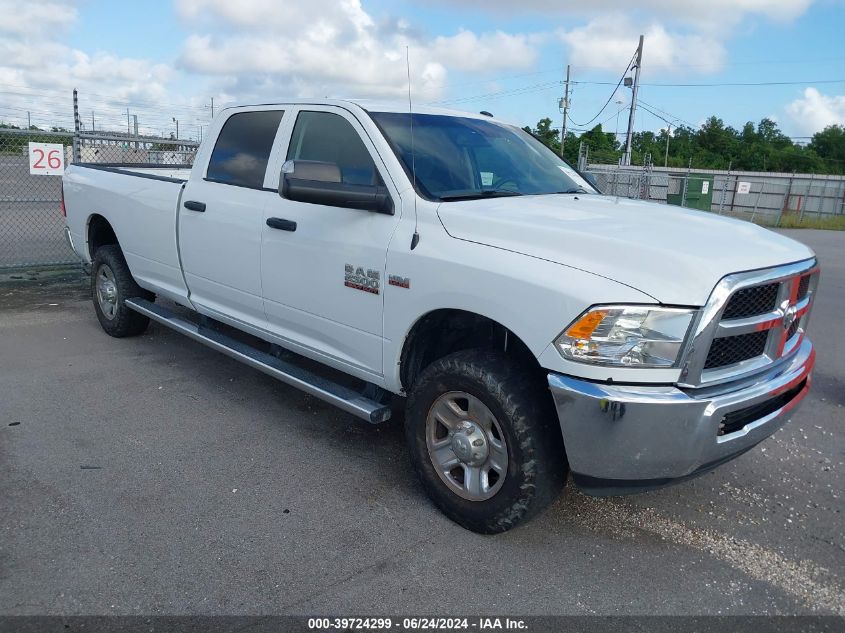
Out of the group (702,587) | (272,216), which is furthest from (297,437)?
(702,587)

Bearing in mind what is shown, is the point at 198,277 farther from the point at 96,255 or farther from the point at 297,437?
the point at 96,255

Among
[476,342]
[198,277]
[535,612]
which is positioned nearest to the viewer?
[535,612]

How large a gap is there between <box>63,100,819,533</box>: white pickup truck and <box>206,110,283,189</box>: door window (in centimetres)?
2

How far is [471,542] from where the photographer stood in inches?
135

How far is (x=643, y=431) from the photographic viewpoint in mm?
2814

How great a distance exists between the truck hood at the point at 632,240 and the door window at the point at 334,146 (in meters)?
0.68

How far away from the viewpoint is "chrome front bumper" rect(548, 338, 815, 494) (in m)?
2.80

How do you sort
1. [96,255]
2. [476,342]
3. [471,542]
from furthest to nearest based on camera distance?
[96,255] < [476,342] < [471,542]

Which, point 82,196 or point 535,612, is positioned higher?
point 82,196

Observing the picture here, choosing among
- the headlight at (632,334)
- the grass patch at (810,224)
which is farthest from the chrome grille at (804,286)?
the grass patch at (810,224)

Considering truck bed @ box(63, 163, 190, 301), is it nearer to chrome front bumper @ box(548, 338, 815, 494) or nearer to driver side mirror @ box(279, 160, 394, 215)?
driver side mirror @ box(279, 160, 394, 215)

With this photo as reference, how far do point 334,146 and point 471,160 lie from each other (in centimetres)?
80

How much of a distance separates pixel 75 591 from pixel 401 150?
102 inches

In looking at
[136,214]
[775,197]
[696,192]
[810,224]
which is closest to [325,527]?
[136,214]
